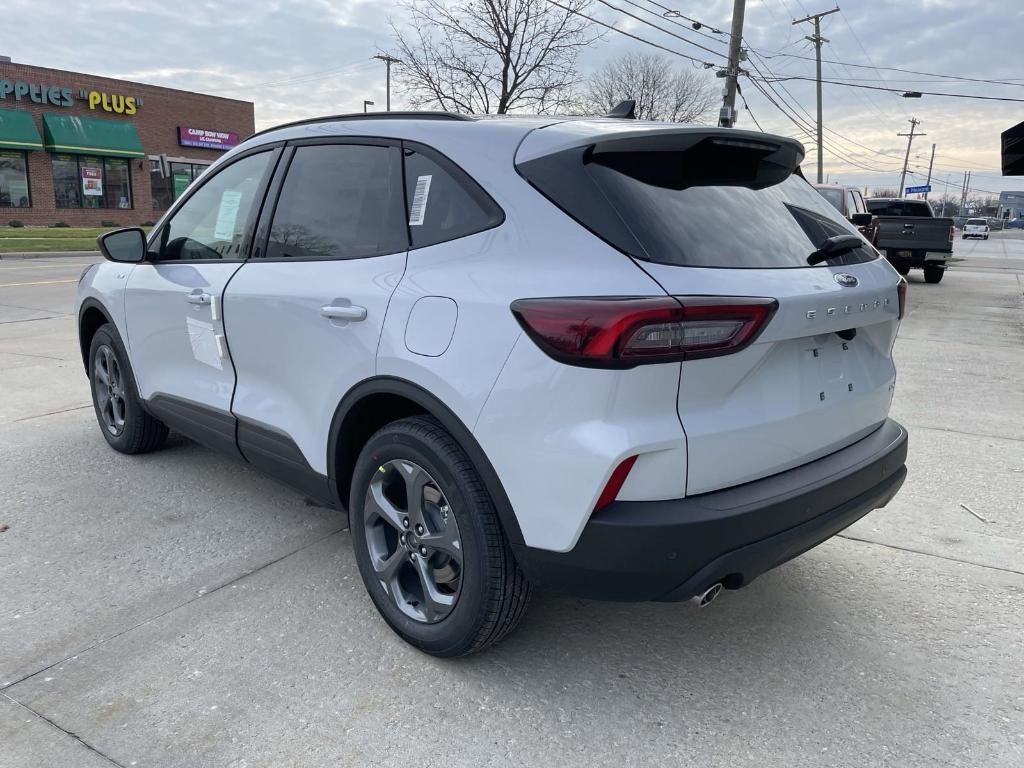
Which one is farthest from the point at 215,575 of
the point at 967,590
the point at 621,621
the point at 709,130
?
the point at 967,590

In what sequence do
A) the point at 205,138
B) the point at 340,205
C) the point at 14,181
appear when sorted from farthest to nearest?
the point at 205,138 → the point at 14,181 → the point at 340,205

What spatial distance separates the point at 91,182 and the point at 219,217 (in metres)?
34.5

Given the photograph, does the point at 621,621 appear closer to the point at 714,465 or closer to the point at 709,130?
the point at 714,465

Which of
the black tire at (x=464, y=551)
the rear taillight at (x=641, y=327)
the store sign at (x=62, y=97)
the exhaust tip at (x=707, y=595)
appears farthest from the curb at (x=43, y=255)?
the exhaust tip at (x=707, y=595)

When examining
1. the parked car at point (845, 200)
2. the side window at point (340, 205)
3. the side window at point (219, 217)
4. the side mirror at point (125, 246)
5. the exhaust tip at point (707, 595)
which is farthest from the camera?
the parked car at point (845, 200)

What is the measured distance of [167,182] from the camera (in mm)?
36031

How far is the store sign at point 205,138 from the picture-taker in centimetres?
3634

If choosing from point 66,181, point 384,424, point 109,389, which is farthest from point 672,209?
point 66,181

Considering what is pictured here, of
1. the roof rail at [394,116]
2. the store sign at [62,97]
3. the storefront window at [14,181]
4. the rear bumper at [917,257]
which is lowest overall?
the rear bumper at [917,257]

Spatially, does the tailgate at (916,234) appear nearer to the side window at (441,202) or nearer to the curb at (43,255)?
the side window at (441,202)

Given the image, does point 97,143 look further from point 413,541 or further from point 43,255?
point 413,541

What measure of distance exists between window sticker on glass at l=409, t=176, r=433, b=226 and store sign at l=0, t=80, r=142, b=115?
33.8 metres

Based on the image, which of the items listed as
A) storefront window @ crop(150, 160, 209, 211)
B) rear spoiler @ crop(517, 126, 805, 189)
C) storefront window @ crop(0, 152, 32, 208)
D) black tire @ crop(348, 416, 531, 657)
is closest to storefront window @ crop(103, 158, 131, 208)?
storefront window @ crop(150, 160, 209, 211)

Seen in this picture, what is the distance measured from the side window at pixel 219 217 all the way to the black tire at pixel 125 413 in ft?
2.56
